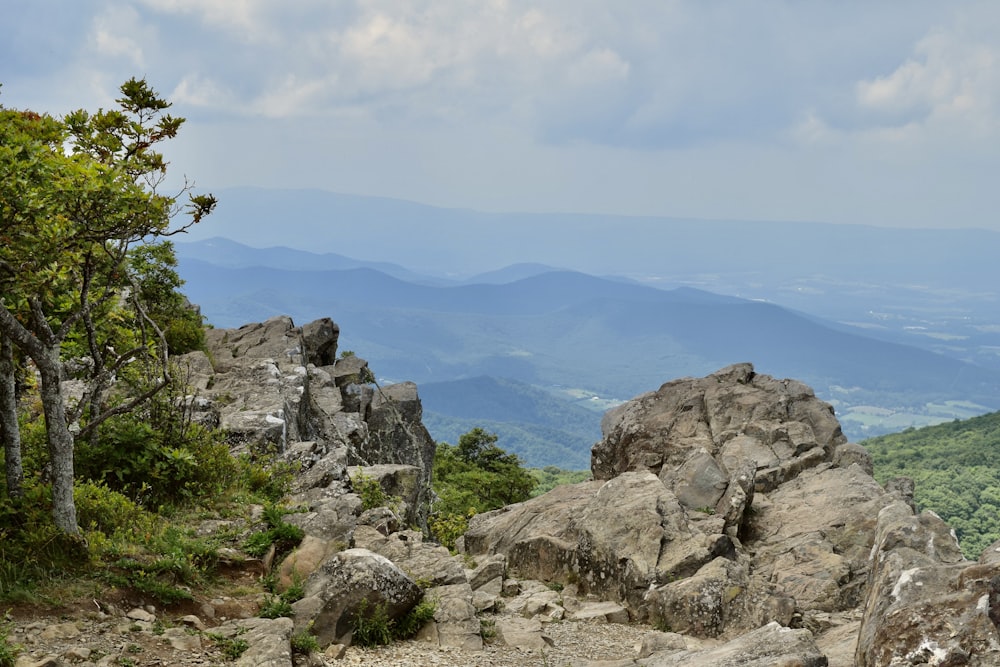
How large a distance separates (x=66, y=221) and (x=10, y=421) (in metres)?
3.69

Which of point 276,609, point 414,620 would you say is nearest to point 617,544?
point 414,620

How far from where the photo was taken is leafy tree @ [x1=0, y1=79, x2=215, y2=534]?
9664mm

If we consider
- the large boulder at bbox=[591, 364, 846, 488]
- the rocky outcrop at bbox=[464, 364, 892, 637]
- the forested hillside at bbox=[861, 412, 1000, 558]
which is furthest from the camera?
the forested hillside at bbox=[861, 412, 1000, 558]

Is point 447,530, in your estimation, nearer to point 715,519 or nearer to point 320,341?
point 715,519

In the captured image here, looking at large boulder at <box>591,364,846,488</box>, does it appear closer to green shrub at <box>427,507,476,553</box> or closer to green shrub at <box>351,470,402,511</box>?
green shrub at <box>427,507,476,553</box>

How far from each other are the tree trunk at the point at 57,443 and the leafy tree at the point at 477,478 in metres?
29.0

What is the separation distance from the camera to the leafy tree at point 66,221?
966 cm

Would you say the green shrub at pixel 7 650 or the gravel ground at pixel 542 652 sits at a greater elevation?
the green shrub at pixel 7 650

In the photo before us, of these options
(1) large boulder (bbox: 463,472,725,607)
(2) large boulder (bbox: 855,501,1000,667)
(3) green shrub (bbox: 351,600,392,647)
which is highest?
(2) large boulder (bbox: 855,501,1000,667)

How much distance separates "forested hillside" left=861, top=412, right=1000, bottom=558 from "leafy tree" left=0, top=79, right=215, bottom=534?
51.8 metres

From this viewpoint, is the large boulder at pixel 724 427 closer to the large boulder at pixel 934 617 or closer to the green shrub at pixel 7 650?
the large boulder at pixel 934 617

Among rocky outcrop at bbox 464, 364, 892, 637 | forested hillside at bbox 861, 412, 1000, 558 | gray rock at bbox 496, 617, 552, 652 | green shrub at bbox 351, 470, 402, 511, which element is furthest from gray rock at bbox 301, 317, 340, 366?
forested hillside at bbox 861, 412, 1000, 558

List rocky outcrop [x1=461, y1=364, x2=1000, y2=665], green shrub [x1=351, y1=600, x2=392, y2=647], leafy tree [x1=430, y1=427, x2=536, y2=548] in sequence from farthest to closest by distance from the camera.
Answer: leafy tree [x1=430, y1=427, x2=536, y2=548] < green shrub [x1=351, y1=600, x2=392, y2=647] < rocky outcrop [x1=461, y1=364, x2=1000, y2=665]

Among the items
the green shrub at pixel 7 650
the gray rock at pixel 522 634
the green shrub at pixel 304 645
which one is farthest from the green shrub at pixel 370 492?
the green shrub at pixel 7 650
